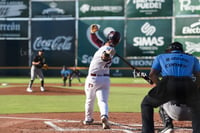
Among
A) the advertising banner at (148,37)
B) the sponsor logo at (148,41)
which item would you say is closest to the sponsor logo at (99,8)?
the advertising banner at (148,37)

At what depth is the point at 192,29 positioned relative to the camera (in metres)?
33.4

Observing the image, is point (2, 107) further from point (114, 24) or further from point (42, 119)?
point (114, 24)

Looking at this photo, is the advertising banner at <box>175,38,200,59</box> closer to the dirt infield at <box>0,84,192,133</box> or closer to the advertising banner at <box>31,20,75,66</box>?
the advertising banner at <box>31,20,75,66</box>

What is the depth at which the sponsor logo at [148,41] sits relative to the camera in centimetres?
3397

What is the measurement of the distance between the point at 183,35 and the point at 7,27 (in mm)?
15200

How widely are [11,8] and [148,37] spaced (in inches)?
486

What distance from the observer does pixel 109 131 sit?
777 centimetres

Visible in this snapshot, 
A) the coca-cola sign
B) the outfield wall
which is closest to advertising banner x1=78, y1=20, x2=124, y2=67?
the outfield wall

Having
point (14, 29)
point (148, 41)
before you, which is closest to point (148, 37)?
point (148, 41)

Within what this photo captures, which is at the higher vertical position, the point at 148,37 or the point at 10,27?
the point at 10,27

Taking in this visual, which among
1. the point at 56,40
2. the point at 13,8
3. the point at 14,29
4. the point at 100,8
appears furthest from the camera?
the point at 13,8

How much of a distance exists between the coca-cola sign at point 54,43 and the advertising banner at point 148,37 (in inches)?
205

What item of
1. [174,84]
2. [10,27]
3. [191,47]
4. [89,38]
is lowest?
[174,84]

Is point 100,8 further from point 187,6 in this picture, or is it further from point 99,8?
point 187,6
